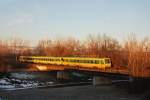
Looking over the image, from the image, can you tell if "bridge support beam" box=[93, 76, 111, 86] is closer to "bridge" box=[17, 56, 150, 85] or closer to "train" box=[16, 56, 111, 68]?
"bridge" box=[17, 56, 150, 85]

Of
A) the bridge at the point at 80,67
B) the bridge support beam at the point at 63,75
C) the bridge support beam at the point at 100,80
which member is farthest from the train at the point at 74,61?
the bridge support beam at the point at 100,80

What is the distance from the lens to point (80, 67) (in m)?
69.6

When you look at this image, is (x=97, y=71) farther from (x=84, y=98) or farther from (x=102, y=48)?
(x=102, y=48)

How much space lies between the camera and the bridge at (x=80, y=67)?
57.7 m

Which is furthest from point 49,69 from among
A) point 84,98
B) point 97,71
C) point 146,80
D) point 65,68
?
point 84,98

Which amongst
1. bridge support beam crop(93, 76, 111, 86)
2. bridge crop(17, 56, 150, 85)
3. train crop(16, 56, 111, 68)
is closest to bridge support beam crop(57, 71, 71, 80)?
bridge crop(17, 56, 150, 85)

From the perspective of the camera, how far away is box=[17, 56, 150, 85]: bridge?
189 feet

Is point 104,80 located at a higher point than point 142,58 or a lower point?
lower

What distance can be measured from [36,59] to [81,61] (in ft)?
62.2

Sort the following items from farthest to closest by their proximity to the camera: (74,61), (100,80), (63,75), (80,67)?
1. (74,61)
2. (63,75)
3. (80,67)
4. (100,80)

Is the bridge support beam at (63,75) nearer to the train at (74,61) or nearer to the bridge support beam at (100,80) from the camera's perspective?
the train at (74,61)

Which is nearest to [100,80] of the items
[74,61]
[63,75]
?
[63,75]

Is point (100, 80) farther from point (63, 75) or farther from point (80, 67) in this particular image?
point (63, 75)

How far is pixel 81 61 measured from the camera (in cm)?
7400
